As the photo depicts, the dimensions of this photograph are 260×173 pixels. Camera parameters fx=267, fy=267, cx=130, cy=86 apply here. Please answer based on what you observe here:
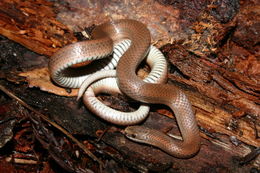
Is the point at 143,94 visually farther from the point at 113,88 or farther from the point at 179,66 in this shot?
the point at 179,66

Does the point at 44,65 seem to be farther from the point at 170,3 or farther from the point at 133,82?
the point at 170,3

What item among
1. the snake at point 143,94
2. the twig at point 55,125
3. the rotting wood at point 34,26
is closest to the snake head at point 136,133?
the snake at point 143,94

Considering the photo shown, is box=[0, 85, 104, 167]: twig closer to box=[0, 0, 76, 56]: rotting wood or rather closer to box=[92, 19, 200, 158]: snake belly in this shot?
box=[92, 19, 200, 158]: snake belly

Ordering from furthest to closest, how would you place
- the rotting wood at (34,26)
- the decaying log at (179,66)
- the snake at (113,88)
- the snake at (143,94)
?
the rotting wood at (34,26) → the snake at (113,88) → the decaying log at (179,66) → the snake at (143,94)

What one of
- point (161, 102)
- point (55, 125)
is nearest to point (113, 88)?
point (161, 102)

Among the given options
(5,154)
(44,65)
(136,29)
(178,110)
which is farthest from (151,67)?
(5,154)

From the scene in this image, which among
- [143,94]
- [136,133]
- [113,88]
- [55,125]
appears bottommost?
[55,125]

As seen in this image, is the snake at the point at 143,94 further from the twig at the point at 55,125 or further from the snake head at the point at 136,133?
the twig at the point at 55,125
